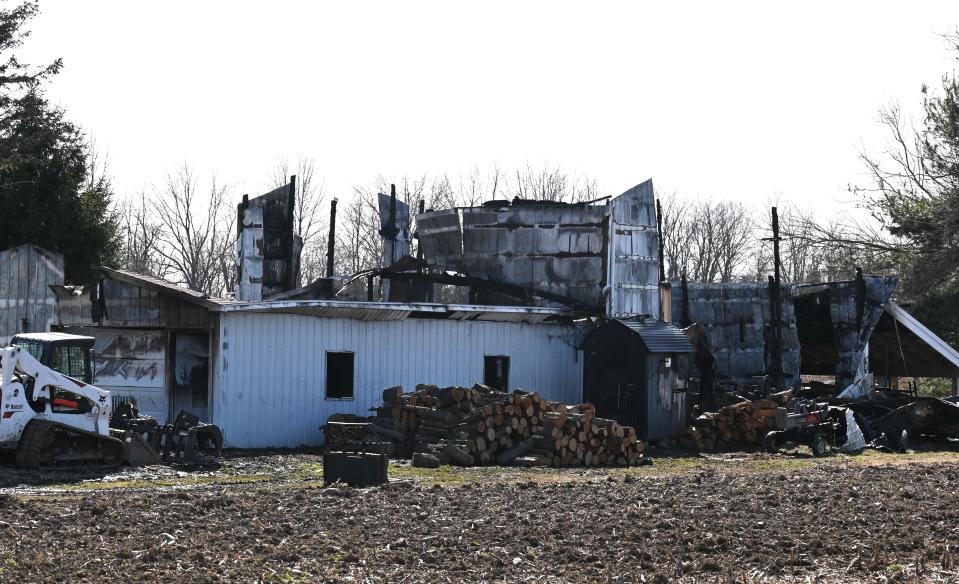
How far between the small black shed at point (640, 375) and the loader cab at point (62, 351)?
39.3 ft

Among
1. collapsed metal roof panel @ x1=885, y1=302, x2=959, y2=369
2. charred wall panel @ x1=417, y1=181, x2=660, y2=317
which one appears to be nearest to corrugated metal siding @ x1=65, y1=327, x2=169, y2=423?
charred wall panel @ x1=417, y1=181, x2=660, y2=317

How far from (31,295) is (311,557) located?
926 inches

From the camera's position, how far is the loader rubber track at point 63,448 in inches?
753

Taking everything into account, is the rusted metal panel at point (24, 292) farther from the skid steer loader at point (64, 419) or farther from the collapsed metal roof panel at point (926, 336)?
the collapsed metal roof panel at point (926, 336)

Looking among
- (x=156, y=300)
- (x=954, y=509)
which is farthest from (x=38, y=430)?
(x=954, y=509)

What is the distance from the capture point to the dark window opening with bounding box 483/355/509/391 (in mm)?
28672

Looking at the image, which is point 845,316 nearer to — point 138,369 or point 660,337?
point 660,337

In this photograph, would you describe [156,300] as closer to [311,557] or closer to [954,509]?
[311,557]

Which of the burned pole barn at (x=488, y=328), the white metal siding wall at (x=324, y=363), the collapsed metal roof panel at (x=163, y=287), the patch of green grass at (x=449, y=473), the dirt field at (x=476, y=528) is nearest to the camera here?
the dirt field at (x=476, y=528)

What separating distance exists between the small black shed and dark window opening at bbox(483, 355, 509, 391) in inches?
79.8

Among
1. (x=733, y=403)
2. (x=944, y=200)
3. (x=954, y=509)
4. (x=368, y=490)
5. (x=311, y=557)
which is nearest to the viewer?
(x=311, y=557)

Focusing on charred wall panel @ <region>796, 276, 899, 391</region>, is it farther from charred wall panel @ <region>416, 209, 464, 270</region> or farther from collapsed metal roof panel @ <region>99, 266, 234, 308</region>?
collapsed metal roof panel @ <region>99, 266, 234, 308</region>

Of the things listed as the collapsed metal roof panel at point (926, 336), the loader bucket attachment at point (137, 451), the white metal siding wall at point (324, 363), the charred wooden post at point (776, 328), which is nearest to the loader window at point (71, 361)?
the loader bucket attachment at point (137, 451)

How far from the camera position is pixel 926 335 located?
3534cm
